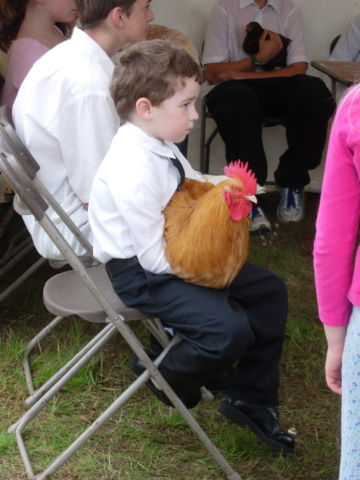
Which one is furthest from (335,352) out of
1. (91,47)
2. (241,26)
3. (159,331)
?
(241,26)

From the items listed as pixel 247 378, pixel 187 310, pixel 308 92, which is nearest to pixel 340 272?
pixel 187 310

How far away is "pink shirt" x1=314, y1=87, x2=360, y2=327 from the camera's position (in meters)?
1.29

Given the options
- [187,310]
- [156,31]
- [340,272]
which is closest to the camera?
[340,272]

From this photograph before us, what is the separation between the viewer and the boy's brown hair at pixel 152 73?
2.20m

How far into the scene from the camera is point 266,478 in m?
2.36

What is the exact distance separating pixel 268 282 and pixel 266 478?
2.39 feet

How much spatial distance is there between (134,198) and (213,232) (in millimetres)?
285

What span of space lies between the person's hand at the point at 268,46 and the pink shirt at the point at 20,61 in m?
2.32

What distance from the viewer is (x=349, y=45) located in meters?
5.05

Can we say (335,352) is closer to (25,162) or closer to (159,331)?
(159,331)

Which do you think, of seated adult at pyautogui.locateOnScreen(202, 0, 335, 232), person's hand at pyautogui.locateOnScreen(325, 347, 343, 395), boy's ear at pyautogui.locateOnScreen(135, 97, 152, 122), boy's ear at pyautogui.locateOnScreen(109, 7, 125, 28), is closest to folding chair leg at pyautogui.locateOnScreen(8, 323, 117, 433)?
boy's ear at pyautogui.locateOnScreen(135, 97, 152, 122)

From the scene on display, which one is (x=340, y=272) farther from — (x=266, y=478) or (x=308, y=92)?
(x=308, y=92)

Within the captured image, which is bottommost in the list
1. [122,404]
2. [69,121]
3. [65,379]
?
[65,379]

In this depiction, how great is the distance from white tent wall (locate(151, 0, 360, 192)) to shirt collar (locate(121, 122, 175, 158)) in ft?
10.8
